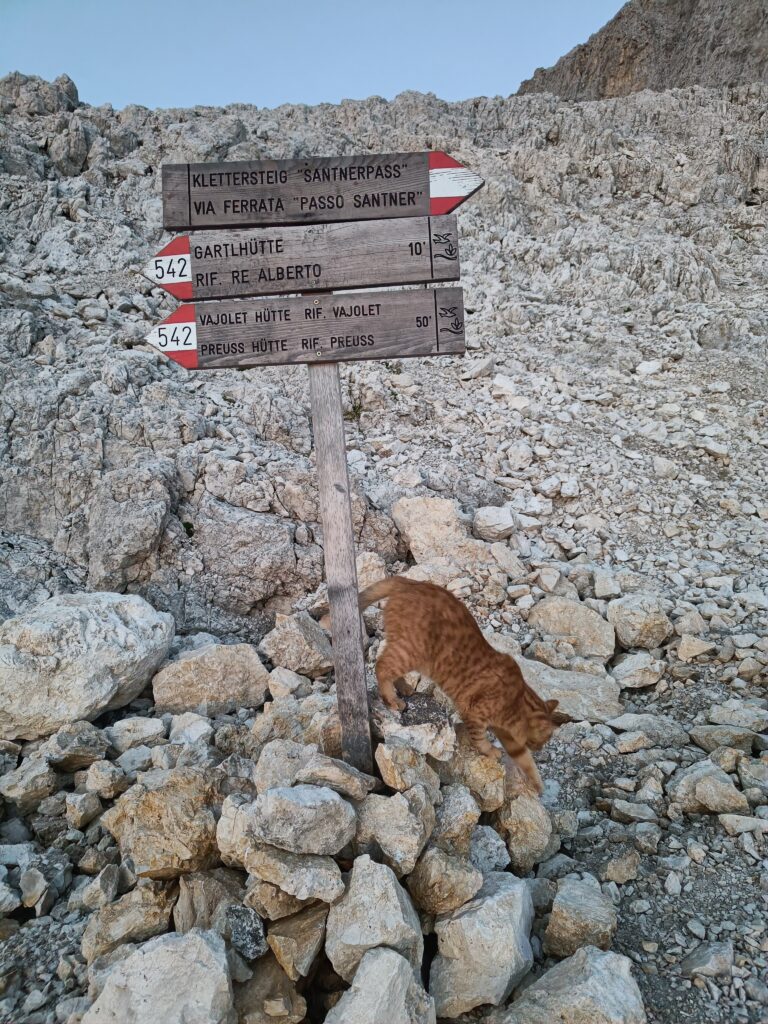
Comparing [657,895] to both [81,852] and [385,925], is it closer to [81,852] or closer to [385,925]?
[385,925]

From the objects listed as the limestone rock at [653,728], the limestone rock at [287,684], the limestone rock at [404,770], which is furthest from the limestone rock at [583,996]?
the limestone rock at [287,684]

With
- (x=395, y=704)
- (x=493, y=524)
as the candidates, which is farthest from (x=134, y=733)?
(x=493, y=524)

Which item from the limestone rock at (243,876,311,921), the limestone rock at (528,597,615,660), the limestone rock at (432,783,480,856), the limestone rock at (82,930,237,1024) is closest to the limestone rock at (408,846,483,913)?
the limestone rock at (432,783,480,856)

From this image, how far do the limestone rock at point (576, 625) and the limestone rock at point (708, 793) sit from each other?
153 centimetres

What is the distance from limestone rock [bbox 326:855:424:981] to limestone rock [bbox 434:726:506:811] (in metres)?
0.92

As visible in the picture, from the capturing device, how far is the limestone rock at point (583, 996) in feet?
7.60

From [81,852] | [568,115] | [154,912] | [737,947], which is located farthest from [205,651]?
[568,115]

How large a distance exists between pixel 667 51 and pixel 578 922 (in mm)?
33388

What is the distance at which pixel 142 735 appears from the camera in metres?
3.99

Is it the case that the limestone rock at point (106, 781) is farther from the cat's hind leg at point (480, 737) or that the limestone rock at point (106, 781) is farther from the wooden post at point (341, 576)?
the cat's hind leg at point (480, 737)

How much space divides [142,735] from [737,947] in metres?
3.58

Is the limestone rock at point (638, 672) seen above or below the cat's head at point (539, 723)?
below

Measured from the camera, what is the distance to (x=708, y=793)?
3543mm

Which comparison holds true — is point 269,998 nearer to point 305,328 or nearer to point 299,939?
point 299,939
